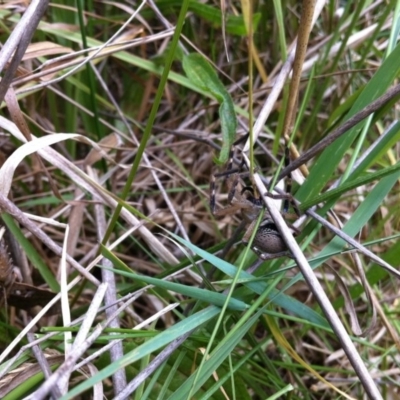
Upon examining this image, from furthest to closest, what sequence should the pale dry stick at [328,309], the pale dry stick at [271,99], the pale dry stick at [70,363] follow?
the pale dry stick at [271,99], the pale dry stick at [328,309], the pale dry stick at [70,363]

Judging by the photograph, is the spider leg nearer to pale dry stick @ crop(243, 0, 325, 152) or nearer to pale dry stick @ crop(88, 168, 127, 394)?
pale dry stick @ crop(243, 0, 325, 152)

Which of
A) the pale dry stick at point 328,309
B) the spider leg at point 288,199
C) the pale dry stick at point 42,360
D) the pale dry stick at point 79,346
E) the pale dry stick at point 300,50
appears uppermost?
the pale dry stick at point 300,50

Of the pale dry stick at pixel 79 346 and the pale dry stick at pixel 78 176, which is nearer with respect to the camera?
the pale dry stick at pixel 79 346

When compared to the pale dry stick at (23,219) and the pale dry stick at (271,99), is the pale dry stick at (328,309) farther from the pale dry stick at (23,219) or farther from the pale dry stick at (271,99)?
the pale dry stick at (23,219)

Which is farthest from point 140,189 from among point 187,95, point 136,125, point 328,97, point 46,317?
point 328,97

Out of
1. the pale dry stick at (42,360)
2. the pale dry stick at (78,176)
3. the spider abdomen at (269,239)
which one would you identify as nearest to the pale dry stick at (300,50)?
the spider abdomen at (269,239)

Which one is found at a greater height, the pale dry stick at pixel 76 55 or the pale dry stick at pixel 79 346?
the pale dry stick at pixel 76 55

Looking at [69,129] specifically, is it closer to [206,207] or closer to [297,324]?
[206,207]

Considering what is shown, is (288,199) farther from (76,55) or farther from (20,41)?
(76,55)
